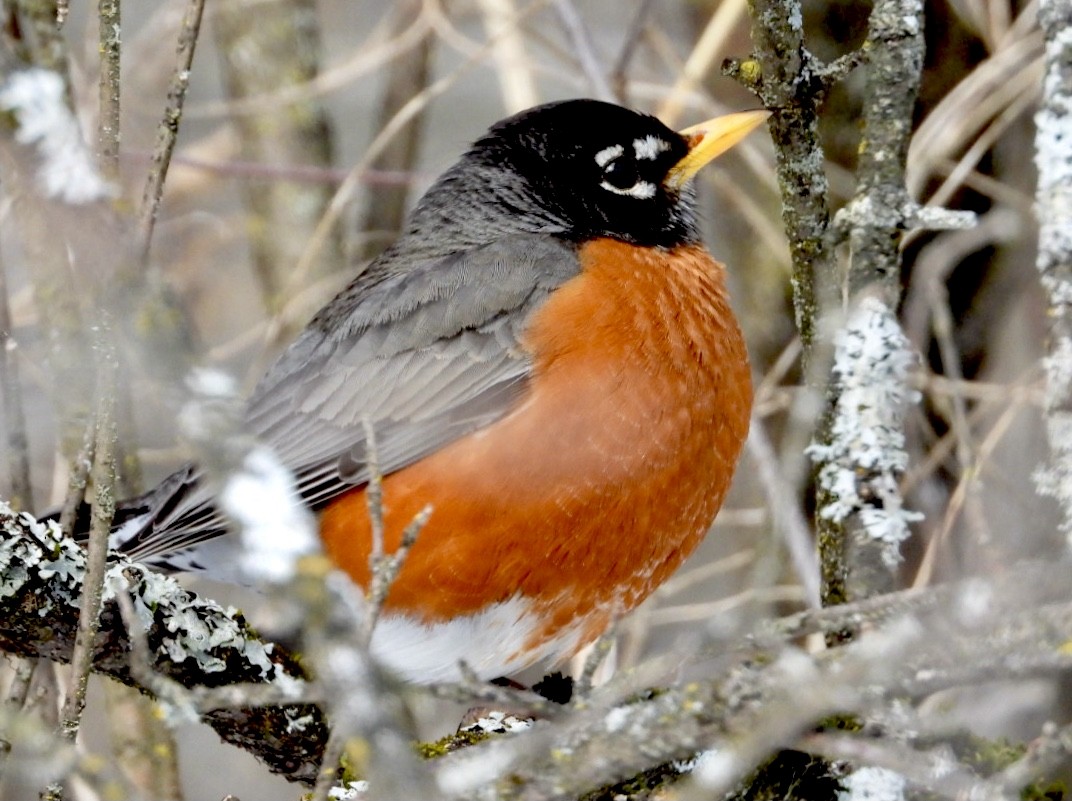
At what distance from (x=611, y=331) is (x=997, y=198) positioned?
1.61 meters

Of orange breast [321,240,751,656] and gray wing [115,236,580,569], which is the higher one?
gray wing [115,236,580,569]

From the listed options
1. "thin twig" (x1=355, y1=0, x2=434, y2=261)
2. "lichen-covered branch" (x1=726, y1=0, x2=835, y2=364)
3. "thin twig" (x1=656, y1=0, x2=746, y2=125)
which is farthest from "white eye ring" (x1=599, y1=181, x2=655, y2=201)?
"thin twig" (x1=355, y1=0, x2=434, y2=261)

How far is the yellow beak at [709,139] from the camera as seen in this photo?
10.3 feet

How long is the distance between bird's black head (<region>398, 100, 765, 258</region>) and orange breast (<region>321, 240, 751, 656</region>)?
1.51ft

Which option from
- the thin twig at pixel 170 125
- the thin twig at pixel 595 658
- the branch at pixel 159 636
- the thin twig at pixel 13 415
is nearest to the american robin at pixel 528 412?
the thin twig at pixel 13 415

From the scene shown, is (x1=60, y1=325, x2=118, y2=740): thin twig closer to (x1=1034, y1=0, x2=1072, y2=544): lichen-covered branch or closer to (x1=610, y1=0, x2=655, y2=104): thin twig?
(x1=1034, y1=0, x2=1072, y2=544): lichen-covered branch

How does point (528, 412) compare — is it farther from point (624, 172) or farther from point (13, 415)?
point (13, 415)

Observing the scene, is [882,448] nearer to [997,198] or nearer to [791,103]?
[791,103]

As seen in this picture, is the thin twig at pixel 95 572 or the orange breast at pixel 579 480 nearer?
the thin twig at pixel 95 572

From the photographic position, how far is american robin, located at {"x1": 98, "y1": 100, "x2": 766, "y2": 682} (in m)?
2.65

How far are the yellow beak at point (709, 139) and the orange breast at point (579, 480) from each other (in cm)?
51

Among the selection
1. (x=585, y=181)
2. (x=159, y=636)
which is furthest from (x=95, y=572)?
(x=585, y=181)

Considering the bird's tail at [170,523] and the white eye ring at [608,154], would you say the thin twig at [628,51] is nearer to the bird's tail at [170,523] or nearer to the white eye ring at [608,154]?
the white eye ring at [608,154]

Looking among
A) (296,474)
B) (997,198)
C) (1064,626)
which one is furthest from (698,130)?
(1064,626)
